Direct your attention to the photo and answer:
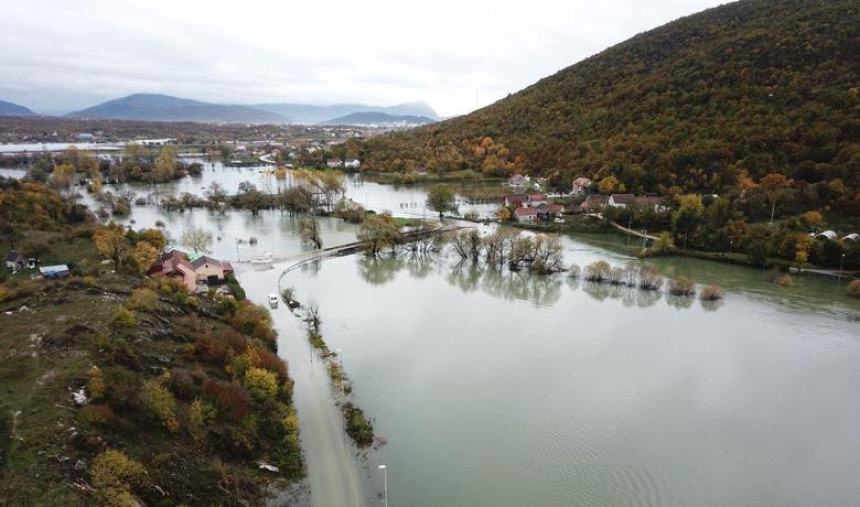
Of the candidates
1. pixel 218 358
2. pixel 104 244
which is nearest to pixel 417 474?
pixel 218 358

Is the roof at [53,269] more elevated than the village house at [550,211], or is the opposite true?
the village house at [550,211]

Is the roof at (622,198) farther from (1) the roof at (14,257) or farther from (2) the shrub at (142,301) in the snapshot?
(1) the roof at (14,257)

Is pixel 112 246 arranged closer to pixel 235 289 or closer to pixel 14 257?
pixel 14 257

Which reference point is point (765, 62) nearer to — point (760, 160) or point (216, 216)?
point (760, 160)

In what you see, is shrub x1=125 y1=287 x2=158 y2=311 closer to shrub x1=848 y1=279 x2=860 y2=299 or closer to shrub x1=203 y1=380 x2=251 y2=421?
shrub x1=203 y1=380 x2=251 y2=421

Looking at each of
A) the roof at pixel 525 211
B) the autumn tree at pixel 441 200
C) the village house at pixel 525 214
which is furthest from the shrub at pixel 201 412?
the roof at pixel 525 211

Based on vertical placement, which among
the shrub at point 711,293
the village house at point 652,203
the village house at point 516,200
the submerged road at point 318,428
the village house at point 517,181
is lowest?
the submerged road at point 318,428
